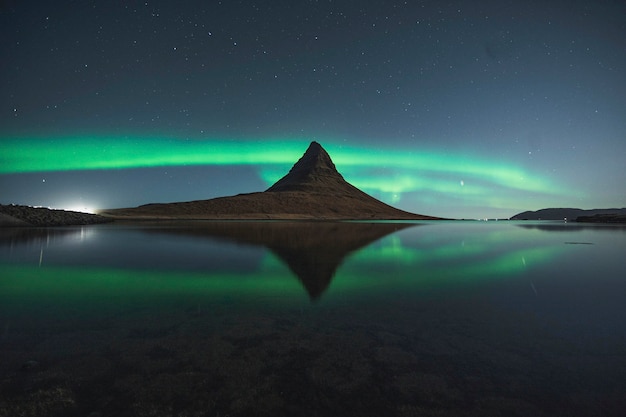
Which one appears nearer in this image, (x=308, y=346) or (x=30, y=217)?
(x=308, y=346)

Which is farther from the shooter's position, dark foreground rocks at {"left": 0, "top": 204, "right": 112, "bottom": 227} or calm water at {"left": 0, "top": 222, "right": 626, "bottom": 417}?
dark foreground rocks at {"left": 0, "top": 204, "right": 112, "bottom": 227}

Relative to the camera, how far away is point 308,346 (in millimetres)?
6688

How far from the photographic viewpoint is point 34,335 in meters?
7.25

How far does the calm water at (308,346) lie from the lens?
4719mm

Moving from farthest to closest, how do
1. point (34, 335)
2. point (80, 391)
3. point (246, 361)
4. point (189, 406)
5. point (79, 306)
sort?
1. point (79, 306)
2. point (34, 335)
3. point (246, 361)
4. point (80, 391)
5. point (189, 406)

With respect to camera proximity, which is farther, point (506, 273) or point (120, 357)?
point (506, 273)

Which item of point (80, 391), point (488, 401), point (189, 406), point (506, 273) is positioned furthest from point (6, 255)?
point (506, 273)

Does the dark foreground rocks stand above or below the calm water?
above

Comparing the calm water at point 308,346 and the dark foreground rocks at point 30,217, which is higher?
the dark foreground rocks at point 30,217

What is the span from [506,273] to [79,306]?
18.4m

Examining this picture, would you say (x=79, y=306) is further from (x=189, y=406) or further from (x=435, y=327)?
(x=435, y=327)

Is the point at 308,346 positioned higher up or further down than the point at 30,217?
further down

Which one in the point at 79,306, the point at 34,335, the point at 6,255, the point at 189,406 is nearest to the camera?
the point at 189,406

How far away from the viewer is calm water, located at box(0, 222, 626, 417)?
4719 millimetres
